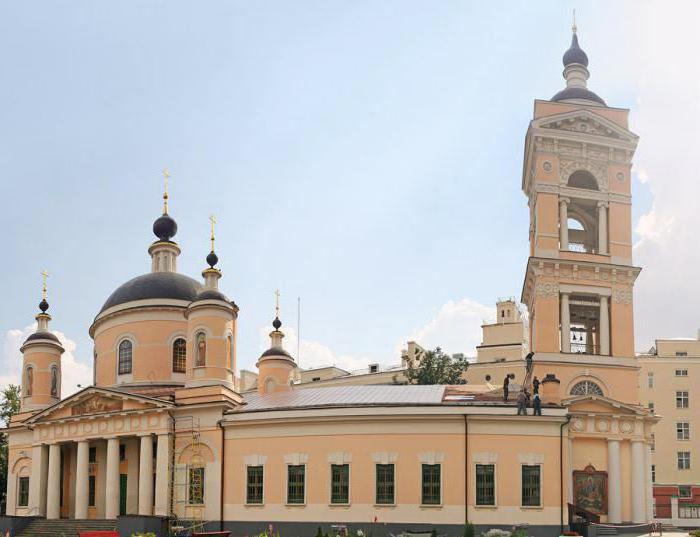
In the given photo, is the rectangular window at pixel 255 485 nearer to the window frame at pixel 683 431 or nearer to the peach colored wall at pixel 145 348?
the peach colored wall at pixel 145 348

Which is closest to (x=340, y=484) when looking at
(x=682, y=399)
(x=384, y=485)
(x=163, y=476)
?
(x=384, y=485)

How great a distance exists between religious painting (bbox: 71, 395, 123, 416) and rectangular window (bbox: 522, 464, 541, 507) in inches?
A: 723

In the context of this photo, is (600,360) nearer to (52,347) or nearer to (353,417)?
(353,417)

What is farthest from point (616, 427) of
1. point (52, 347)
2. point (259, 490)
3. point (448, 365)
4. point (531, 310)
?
point (448, 365)

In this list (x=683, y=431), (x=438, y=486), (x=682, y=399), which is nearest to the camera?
(x=438, y=486)

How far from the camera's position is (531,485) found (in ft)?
125

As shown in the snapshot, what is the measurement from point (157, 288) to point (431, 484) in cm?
1950

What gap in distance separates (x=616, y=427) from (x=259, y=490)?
48.6ft

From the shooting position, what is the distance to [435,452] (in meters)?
38.6

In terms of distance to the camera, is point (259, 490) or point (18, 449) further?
point (18, 449)

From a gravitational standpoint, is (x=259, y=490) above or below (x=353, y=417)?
below

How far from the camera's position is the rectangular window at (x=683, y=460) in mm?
73438

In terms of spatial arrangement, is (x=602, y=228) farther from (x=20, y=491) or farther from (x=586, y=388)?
(x=20, y=491)

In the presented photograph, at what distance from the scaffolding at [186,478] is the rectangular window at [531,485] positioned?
13.5 metres
